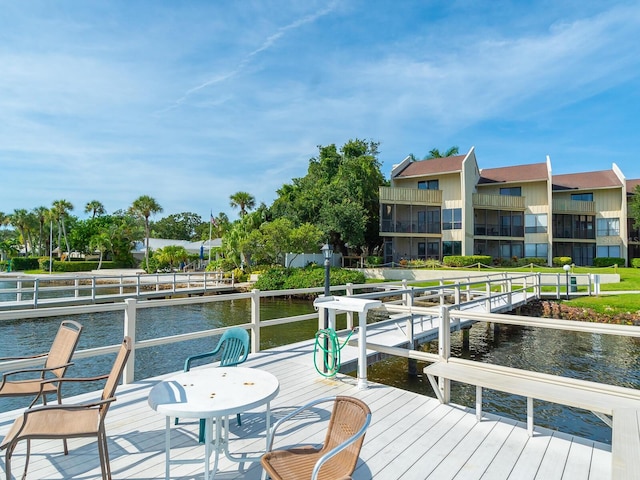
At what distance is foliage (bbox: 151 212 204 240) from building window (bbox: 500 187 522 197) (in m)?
61.8

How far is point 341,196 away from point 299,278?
9679 mm

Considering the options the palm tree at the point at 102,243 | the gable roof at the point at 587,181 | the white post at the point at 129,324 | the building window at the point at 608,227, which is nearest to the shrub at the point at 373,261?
the gable roof at the point at 587,181

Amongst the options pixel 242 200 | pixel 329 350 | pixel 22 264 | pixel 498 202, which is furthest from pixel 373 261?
pixel 22 264

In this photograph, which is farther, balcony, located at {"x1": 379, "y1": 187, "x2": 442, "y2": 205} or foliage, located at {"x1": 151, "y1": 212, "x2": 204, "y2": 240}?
foliage, located at {"x1": 151, "y1": 212, "x2": 204, "y2": 240}

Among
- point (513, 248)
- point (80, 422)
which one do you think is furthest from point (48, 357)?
point (513, 248)

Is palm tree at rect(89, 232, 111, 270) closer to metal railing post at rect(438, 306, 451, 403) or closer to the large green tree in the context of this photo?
the large green tree

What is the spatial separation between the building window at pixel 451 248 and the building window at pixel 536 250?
22.6ft

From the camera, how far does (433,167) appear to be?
3350 centimetres

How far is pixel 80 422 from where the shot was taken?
2875 millimetres

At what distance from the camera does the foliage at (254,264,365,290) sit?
84.1 ft

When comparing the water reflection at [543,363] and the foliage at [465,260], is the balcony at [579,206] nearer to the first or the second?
the foliage at [465,260]

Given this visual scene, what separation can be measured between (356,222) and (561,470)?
92.4 ft

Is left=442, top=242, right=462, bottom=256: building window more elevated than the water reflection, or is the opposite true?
left=442, top=242, right=462, bottom=256: building window

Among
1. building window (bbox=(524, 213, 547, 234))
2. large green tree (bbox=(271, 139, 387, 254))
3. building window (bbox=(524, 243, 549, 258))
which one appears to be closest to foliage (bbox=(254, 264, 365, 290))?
large green tree (bbox=(271, 139, 387, 254))
